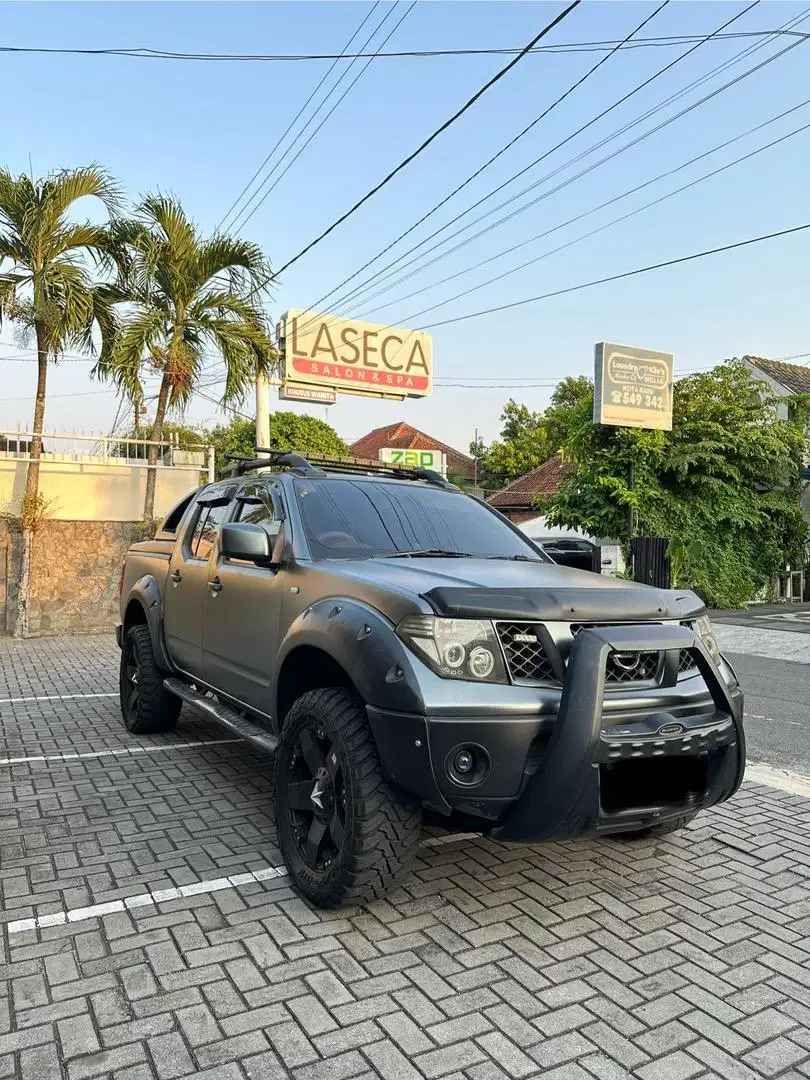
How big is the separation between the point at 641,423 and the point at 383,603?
49.6ft

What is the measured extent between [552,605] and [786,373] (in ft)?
91.0

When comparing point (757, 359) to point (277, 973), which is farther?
point (757, 359)

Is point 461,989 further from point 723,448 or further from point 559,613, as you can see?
point 723,448

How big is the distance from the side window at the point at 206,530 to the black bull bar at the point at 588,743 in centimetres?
283

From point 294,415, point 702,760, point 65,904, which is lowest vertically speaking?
point 65,904

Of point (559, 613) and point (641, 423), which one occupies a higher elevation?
point (641, 423)

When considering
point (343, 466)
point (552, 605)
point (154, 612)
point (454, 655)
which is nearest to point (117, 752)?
point (154, 612)

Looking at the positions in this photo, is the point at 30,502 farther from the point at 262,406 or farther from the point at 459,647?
the point at 459,647

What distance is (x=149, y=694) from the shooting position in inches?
224

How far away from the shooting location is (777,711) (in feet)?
24.6

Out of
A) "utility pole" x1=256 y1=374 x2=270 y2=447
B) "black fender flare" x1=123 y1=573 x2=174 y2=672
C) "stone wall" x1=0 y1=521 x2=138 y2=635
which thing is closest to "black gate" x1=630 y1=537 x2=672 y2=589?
"utility pole" x1=256 y1=374 x2=270 y2=447

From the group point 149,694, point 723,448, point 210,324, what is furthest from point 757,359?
point 149,694

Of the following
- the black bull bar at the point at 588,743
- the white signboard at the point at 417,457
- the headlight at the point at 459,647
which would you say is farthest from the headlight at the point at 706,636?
the white signboard at the point at 417,457

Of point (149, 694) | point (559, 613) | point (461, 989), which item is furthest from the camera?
point (149, 694)
